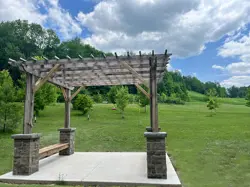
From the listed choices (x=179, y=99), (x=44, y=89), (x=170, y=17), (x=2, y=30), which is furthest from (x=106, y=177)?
(x=2, y=30)

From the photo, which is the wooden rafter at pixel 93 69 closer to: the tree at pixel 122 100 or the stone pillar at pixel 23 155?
the stone pillar at pixel 23 155

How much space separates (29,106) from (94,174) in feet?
7.91

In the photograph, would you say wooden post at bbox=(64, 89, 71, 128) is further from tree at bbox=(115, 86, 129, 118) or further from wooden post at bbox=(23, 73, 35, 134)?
tree at bbox=(115, 86, 129, 118)

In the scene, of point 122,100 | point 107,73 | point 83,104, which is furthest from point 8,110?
point 122,100

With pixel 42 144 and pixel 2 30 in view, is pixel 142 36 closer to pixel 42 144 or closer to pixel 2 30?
pixel 42 144

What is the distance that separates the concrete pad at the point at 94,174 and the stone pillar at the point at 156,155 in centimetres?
18

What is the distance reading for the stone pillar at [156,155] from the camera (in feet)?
14.8

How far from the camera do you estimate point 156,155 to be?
455 cm

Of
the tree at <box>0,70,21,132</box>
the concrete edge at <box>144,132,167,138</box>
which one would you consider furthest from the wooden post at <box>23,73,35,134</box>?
the tree at <box>0,70,21,132</box>

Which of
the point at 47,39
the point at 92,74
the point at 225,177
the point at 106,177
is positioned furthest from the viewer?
the point at 47,39

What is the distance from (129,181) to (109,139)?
671cm

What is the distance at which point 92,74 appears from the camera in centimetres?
651

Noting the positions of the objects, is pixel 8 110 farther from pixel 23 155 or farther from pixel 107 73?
pixel 107 73

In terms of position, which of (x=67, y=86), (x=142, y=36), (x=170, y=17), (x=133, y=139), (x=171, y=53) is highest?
(x=142, y=36)
